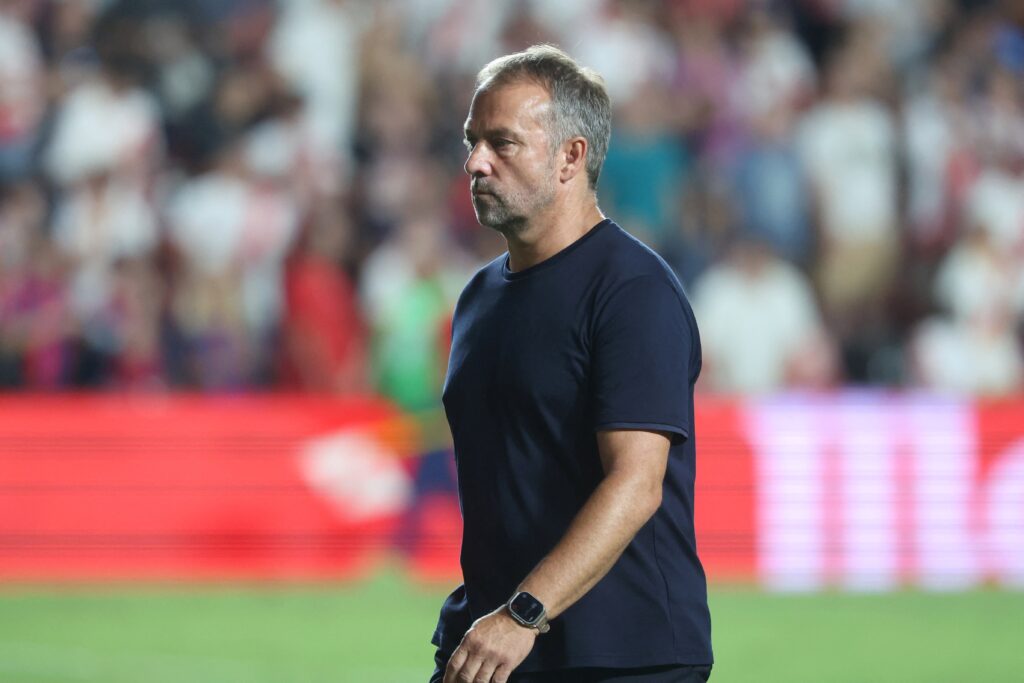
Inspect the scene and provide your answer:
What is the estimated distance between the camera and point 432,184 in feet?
44.3

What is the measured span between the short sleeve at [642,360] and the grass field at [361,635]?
5423 millimetres

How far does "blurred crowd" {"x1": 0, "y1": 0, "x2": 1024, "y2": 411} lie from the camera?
41.4ft

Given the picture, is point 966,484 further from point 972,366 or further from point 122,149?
point 122,149

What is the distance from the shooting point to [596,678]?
3.55 meters

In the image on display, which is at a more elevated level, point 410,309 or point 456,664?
point 410,309

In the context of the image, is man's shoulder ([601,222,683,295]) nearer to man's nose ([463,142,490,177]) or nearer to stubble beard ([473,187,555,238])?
stubble beard ([473,187,555,238])

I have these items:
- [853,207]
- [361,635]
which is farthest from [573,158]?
[853,207]

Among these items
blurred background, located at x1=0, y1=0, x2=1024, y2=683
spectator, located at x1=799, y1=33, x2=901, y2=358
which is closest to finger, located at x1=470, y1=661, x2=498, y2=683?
blurred background, located at x1=0, y1=0, x2=1024, y2=683

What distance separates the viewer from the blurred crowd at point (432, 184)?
12.6 meters

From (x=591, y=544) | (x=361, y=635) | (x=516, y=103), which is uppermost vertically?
(x=516, y=103)

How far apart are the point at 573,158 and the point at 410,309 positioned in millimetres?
8755

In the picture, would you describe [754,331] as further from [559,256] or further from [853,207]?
[559,256]

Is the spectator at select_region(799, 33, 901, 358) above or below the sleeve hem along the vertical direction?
above

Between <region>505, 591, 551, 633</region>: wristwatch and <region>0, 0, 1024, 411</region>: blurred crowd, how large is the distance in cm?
863
